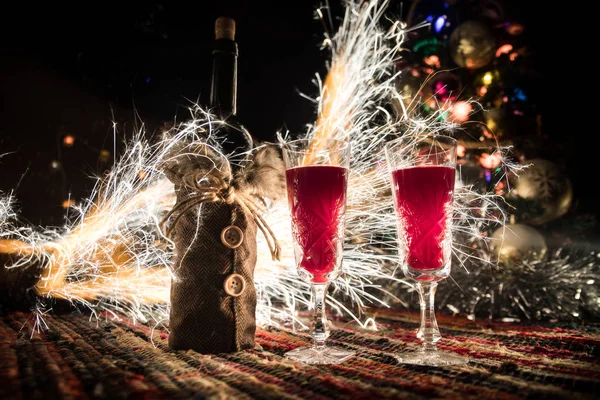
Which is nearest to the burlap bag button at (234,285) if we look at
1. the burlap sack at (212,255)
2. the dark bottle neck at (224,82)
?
the burlap sack at (212,255)

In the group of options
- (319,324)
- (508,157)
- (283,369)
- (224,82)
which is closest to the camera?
(283,369)

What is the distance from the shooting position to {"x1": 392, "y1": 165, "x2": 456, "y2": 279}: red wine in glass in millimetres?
1060

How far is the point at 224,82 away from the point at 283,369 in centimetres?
79

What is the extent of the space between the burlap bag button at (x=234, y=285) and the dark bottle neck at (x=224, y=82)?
460 millimetres

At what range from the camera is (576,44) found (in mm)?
2188

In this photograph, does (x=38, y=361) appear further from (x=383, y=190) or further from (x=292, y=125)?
(x=292, y=125)

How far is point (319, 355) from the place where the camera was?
979 mm

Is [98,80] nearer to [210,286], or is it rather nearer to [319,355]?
[210,286]

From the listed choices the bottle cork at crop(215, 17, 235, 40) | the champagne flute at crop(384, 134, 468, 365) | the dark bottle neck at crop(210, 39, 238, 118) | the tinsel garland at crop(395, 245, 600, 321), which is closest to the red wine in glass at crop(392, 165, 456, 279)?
the champagne flute at crop(384, 134, 468, 365)

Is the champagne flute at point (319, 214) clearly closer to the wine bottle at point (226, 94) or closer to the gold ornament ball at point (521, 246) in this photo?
the wine bottle at point (226, 94)

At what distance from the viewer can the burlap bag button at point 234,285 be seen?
106cm

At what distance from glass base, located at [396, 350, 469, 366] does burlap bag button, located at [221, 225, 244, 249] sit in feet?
1.49

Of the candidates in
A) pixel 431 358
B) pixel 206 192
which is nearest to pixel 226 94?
pixel 206 192

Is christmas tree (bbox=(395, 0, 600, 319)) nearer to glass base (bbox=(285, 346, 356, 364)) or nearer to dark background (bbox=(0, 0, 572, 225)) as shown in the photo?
dark background (bbox=(0, 0, 572, 225))
